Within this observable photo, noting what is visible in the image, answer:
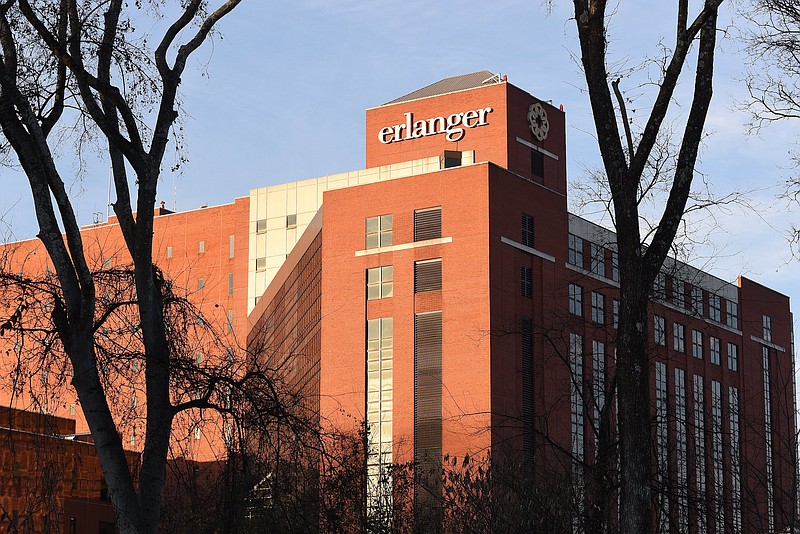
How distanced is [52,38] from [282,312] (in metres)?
87.8

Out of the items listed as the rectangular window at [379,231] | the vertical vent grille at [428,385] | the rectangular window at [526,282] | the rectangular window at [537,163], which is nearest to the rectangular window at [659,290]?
the vertical vent grille at [428,385]

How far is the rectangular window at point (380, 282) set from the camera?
283ft

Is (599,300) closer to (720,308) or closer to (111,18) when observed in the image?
(720,308)

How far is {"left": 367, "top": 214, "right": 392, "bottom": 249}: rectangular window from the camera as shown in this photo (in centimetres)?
8712

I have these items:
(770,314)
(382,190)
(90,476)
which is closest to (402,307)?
(382,190)

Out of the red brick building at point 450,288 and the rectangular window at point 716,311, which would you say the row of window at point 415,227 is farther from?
the rectangular window at point 716,311

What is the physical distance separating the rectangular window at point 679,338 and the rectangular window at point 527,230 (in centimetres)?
2243

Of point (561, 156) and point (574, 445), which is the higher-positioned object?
point (561, 156)

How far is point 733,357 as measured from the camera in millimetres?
115750

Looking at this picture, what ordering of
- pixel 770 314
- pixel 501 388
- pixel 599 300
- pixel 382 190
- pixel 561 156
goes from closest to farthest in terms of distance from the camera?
pixel 501 388 → pixel 382 190 → pixel 599 300 → pixel 561 156 → pixel 770 314

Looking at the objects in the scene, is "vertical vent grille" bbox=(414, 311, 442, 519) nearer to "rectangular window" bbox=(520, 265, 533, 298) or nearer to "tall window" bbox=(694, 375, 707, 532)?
"rectangular window" bbox=(520, 265, 533, 298)

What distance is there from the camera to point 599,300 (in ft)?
311

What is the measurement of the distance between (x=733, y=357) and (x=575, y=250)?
29.3m

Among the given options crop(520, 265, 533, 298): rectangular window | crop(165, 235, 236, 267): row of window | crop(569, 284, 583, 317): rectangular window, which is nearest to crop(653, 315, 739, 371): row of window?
crop(569, 284, 583, 317): rectangular window
